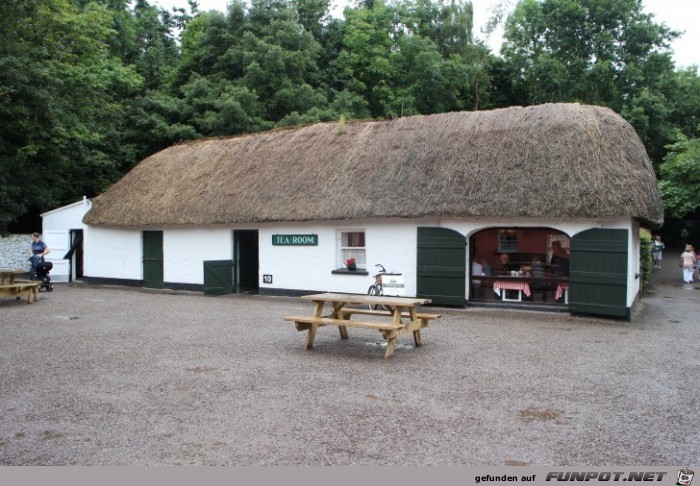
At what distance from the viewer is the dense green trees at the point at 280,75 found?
2028 cm

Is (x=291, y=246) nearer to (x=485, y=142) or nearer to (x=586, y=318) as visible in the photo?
(x=485, y=142)

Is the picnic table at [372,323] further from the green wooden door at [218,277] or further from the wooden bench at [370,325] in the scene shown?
the green wooden door at [218,277]

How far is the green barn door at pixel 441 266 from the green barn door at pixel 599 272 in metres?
2.51

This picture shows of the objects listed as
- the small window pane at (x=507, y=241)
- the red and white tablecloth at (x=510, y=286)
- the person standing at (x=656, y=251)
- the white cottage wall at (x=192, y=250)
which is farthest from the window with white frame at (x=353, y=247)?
the person standing at (x=656, y=251)

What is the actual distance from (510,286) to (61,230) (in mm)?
15988

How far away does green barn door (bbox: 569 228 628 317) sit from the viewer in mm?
11477

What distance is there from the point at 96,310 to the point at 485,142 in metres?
10.3

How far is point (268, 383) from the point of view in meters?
6.51

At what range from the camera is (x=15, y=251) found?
22203 millimetres

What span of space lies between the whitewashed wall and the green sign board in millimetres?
8414

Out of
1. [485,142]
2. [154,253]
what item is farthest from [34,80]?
[485,142]

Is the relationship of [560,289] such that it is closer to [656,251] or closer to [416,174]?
[416,174]

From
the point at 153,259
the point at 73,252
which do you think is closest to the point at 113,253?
the point at 153,259

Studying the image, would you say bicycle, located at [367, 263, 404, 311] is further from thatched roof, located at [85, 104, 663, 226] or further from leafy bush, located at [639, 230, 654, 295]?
leafy bush, located at [639, 230, 654, 295]
